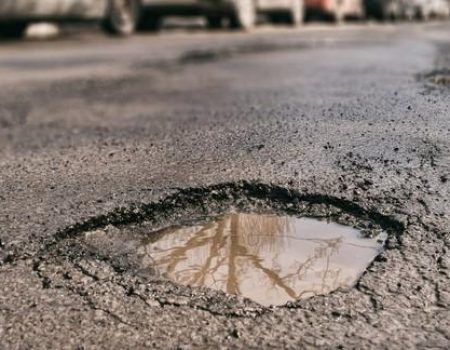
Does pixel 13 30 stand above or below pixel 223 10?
below

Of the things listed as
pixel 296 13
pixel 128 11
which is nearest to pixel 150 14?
pixel 128 11

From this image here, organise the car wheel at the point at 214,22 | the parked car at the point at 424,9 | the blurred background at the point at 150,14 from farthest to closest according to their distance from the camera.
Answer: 1. the parked car at the point at 424,9
2. the car wheel at the point at 214,22
3. the blurred background at the point at 150,14

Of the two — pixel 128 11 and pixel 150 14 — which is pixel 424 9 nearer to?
pixel 150 14

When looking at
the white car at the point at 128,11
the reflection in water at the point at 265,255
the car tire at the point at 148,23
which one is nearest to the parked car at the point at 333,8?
the white car at the point at 128,11

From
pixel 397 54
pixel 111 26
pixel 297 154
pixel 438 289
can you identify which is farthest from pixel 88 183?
pixel 111 26

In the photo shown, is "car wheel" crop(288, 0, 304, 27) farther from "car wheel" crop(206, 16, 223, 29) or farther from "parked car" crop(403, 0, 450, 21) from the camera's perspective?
"parked car" crop(403, 0, 450, 21)

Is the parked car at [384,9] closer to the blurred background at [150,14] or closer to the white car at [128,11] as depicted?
the blurred background at [150,14]
